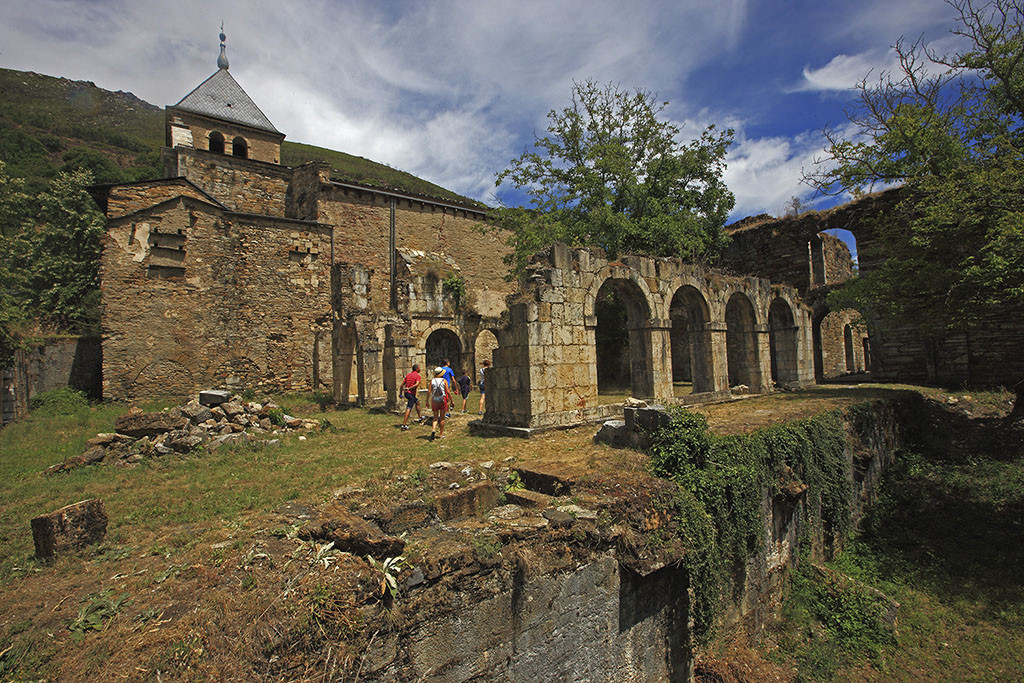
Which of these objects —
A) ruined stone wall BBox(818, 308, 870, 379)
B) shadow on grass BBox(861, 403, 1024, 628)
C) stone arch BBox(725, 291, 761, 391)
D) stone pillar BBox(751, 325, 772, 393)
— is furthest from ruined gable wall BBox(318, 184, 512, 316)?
ruined stone wall BBox(818, 308, 870, 379)

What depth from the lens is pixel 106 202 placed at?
1572 centimetres

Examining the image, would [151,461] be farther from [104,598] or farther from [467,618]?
[467,618]

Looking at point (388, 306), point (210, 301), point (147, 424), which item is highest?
point (388, 306)

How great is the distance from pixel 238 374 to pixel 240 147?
15.5 meters

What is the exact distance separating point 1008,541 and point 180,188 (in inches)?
929

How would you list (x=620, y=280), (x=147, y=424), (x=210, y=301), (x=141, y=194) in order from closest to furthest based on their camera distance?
(x=147, y=424) → (x=620, y=280) → (x=141, y=194) → (x=210, y=301)

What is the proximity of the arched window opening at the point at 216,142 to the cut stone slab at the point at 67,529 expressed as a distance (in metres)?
26.5

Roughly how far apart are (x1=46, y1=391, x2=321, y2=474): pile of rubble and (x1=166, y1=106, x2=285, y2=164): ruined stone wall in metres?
19.5

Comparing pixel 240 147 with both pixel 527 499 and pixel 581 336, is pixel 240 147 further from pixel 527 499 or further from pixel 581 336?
pixel 527 499

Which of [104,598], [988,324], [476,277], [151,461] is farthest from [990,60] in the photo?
[476,277]

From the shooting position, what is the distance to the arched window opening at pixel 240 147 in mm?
25531

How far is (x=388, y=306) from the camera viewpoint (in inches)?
908

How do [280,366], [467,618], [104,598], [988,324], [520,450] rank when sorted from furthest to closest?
[280,366]
[988,324]
[520,450]
[467,618]
[104,598]

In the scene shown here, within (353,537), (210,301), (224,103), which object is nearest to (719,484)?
(353,537)
